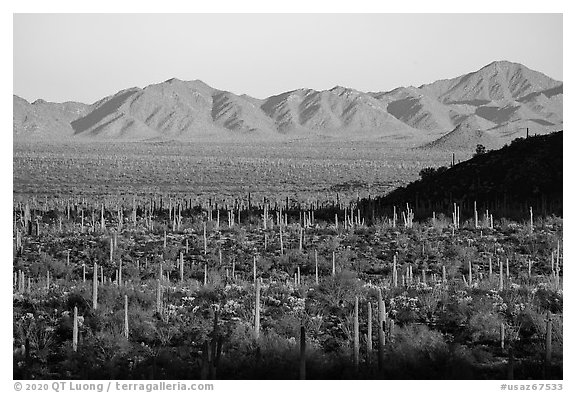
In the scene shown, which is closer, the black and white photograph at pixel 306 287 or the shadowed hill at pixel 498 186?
the black and white photograph at pixel 306 287

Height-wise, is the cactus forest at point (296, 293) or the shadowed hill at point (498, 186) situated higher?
the shadowed hill at point (498, 186)

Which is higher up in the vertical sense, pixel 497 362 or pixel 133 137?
pixel 133 137

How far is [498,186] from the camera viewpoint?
44.2 metres

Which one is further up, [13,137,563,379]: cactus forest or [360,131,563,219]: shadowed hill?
[360,131,563,219]: shadowed hill

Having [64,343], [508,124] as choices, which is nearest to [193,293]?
[64,343]

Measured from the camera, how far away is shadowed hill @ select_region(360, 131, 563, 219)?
40.8 meters

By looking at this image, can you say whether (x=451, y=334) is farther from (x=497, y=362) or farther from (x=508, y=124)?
(x=508, y=124)

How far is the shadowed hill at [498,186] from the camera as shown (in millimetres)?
40812

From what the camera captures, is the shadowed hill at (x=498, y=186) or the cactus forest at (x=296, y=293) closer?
the cactus forest at (x=296, y=293)

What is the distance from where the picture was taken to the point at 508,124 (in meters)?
200

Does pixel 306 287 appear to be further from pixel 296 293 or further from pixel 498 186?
pixel 498 186

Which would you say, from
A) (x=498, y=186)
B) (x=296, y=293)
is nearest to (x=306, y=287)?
(x=296, y=293)
